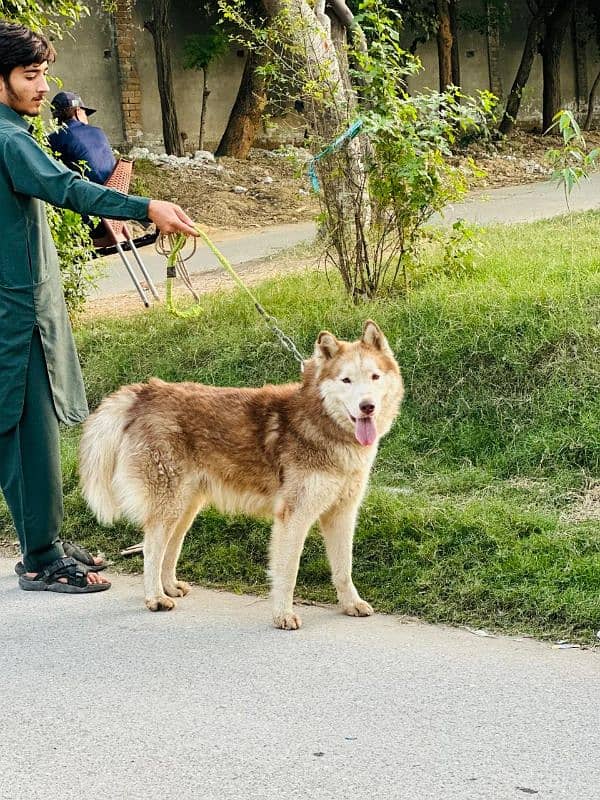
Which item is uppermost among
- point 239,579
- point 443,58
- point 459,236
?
point 443,58

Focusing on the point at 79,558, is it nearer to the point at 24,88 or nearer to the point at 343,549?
the point at 343,549

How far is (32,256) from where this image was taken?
211 inches

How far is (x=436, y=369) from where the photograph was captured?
25.2ft

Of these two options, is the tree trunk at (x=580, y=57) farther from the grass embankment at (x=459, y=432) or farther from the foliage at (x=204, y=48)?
the grass embankment at (x=459, y=432)

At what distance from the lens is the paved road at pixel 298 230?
13586mm

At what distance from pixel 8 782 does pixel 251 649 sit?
141 cm

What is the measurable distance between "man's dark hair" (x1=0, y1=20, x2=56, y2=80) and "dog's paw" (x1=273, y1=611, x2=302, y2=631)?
281cm

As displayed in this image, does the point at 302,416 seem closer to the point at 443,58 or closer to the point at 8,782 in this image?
the point at 8,782

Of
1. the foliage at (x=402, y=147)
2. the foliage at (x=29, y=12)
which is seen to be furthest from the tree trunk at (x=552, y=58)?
the foliage at (x=402, y=147)

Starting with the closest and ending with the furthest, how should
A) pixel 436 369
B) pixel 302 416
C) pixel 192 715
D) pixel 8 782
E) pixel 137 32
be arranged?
pixel 8 782 < pixel 192 715 < pixel 302 416 < pixel 436 369 < pixel 137 32

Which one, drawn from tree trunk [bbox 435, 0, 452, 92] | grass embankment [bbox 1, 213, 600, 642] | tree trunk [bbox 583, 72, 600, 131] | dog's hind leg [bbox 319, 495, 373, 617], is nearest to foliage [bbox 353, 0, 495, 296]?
grass embankment [bbox 1, 213, 600, 642]

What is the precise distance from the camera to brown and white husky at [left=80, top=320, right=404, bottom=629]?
5203 millimetres

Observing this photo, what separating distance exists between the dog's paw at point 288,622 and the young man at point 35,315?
3.63ft

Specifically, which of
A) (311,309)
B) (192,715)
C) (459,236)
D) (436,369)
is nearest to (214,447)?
(192,715)
